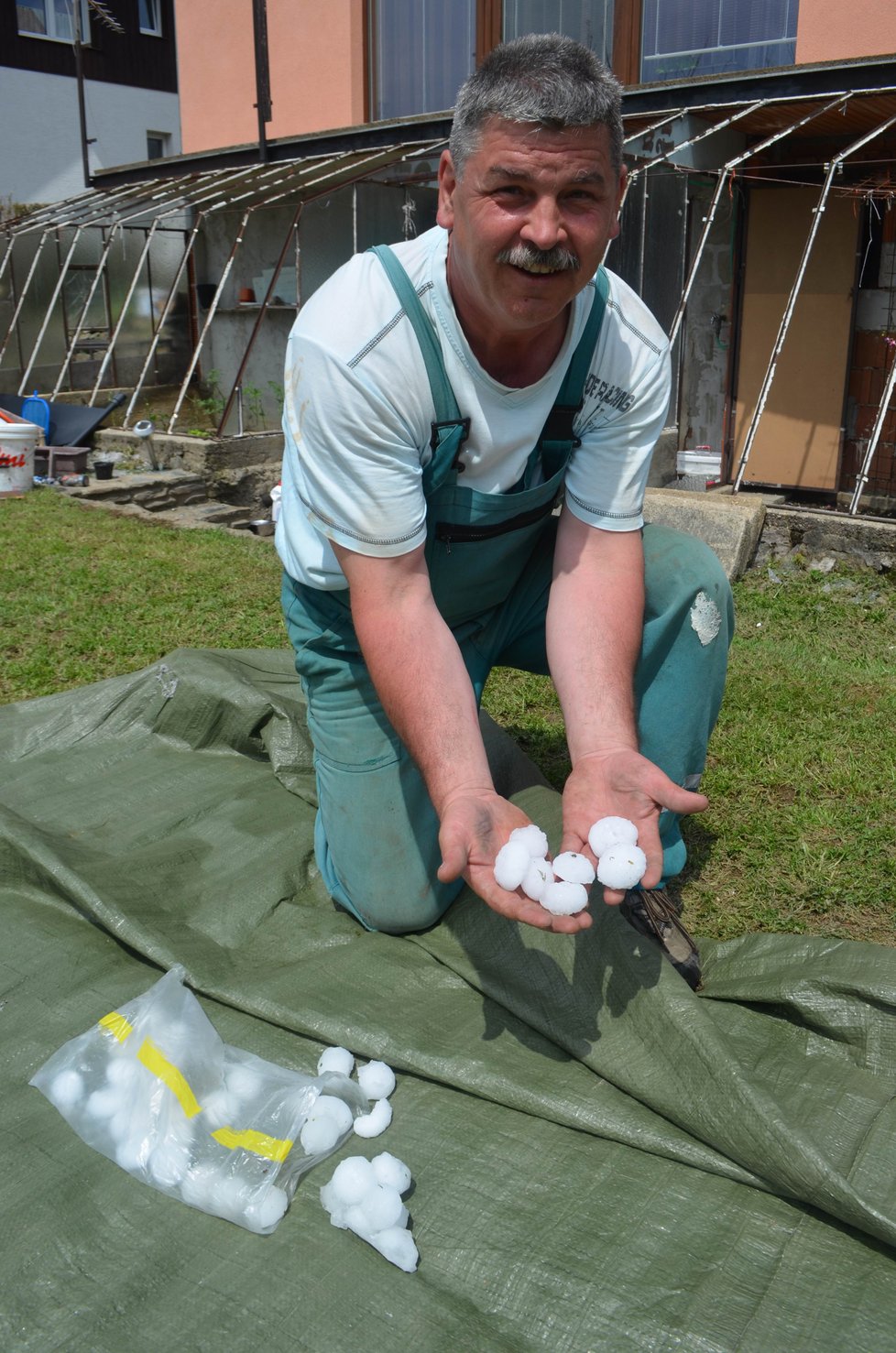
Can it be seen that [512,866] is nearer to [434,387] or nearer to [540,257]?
[434,387]

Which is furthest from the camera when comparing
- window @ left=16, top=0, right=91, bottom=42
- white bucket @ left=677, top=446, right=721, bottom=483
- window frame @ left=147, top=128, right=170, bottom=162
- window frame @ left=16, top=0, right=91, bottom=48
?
window frame @ left=147, top=128, right=170, bottom=162

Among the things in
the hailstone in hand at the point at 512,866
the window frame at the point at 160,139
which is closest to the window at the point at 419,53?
the hailstone in hand at the point at 512,866

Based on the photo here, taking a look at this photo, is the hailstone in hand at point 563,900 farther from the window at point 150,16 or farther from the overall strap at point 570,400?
the window at point 150,16

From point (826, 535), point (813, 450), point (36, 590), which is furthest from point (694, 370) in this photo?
point (36, 590)

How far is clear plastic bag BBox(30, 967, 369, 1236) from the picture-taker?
1.79 metres

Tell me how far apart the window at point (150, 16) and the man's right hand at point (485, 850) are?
81.9ft

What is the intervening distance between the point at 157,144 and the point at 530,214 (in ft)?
79.9

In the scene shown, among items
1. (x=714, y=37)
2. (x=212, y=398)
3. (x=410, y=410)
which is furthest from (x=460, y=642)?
(x=212, y=398)

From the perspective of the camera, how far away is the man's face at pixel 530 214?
1.97 meters

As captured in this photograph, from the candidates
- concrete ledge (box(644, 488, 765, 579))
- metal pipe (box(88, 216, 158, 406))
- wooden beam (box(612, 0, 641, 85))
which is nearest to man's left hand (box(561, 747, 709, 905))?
concrete ledge (box(644, 488, 765, 579))

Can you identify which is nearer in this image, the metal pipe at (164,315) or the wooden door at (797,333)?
the wooden door at (797,333)

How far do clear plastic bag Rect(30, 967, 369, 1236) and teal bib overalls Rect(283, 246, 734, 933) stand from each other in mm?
536

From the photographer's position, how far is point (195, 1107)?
1928 millimetres

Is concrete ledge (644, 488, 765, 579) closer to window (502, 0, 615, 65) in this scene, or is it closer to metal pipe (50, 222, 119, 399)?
window (502, 0, 615, 65)
